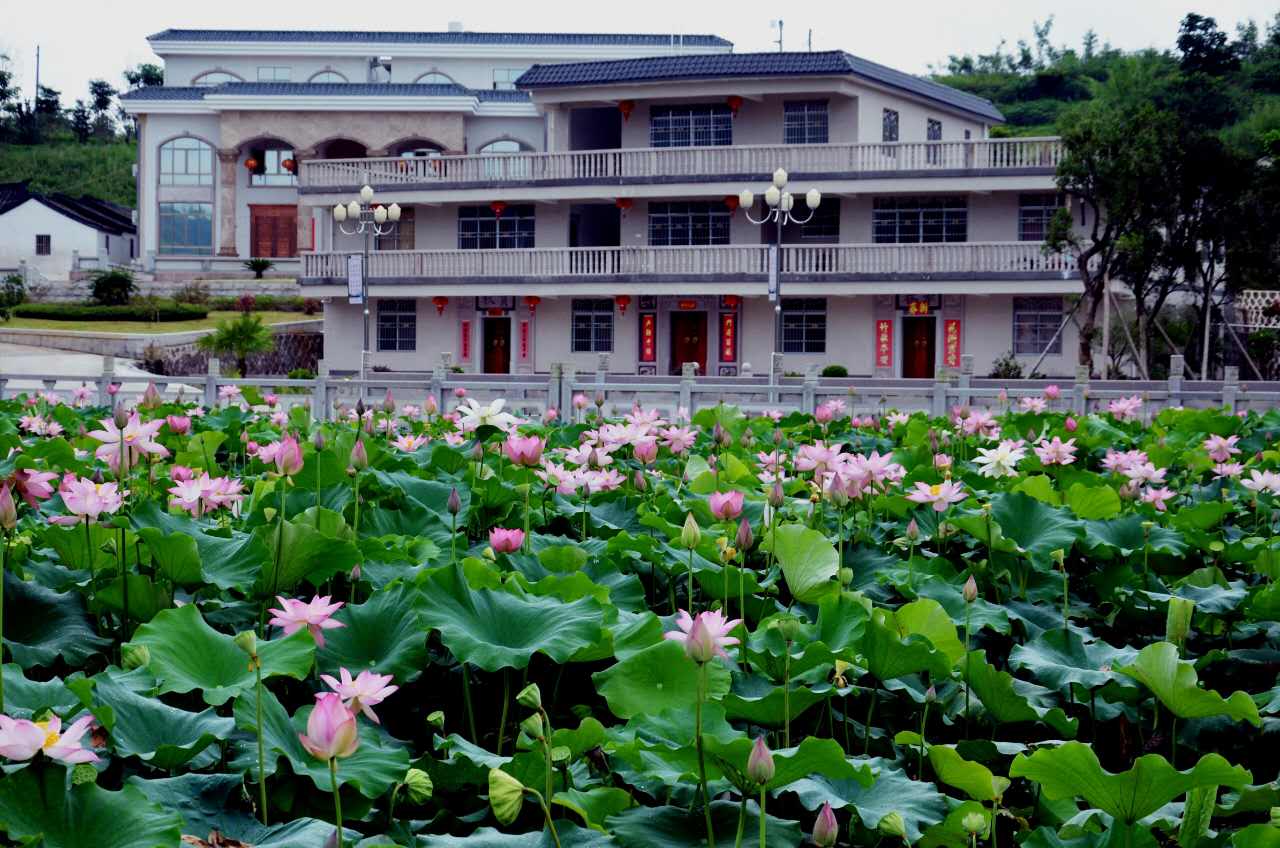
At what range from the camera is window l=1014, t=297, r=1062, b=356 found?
3331 cm

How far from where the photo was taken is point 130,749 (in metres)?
1.94

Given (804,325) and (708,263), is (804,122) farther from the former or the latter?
(804,325)

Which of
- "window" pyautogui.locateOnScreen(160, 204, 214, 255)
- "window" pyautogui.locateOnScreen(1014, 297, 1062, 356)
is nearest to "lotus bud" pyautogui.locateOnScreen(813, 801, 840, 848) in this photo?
"window" pyautogui.locateOnScreen(1014, 297, 1062, 356)

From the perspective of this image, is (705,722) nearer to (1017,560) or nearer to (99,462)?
(1017,560)

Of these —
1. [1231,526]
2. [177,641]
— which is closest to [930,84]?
[1231,526]

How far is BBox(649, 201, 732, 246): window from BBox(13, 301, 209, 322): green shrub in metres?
16.4

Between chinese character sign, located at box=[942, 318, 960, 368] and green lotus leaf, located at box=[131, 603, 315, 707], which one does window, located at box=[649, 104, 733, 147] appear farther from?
green lotus leaf, located at box=[131, 603, 315, 707]

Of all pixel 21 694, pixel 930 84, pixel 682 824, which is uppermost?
pixel 930 84

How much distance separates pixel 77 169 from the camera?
67.8 meters

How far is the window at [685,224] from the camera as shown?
36031 mm

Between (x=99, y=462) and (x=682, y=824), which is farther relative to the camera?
(x=99, y=462)

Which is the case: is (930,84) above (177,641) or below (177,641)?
above

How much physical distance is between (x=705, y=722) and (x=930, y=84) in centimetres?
3781

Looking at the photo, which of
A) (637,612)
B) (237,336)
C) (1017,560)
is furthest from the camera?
(237,336)
